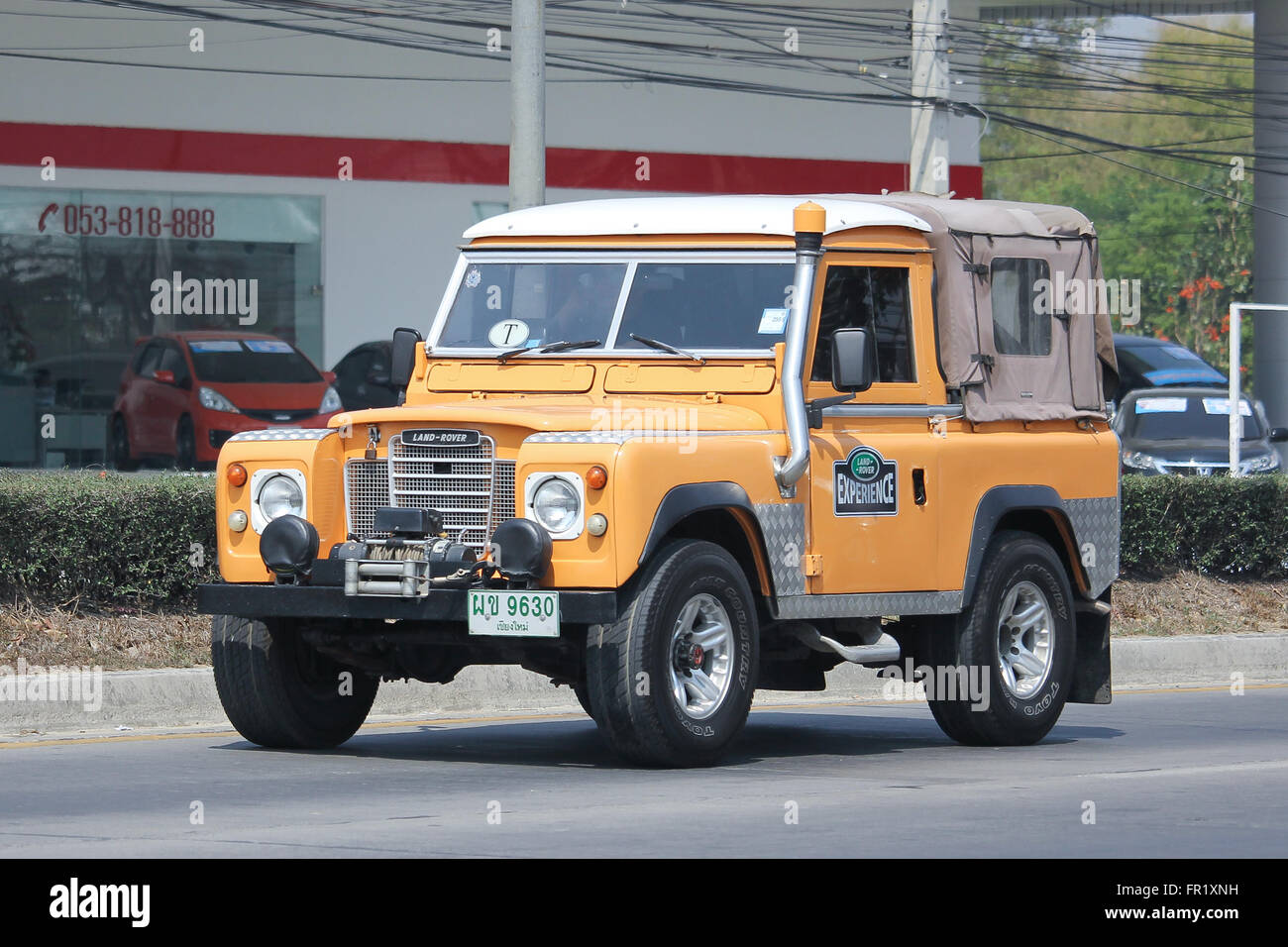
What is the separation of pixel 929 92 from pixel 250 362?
1011cm

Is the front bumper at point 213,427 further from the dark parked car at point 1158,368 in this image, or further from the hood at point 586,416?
the hood at point 586,416

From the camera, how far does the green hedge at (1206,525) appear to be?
1827cm

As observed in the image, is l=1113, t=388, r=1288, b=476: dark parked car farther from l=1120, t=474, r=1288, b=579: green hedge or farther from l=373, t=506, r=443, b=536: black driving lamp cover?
l=373, t=506, r=443, b=536: black driving lamp cover

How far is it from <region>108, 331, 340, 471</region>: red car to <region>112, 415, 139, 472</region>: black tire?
0.02m

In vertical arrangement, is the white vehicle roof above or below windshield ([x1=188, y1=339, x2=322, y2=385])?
above

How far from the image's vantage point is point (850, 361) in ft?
33.7

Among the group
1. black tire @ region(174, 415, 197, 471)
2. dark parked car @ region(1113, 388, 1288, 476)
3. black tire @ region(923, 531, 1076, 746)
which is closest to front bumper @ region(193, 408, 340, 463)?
black tire @ region(174, 415, 197, 471)

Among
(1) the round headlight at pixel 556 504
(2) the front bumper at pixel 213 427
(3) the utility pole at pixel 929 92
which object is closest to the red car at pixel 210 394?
(2) the front bumper at pixel 213 427

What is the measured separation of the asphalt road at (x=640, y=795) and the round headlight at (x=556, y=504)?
110cm

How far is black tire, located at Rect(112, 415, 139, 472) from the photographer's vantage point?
2920cm

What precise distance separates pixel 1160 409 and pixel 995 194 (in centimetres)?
6783

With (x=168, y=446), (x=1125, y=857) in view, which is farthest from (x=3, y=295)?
(x=1125, y=857)

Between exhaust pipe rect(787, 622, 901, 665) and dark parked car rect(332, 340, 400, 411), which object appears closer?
exhaust pipe rect(787, 622, 901, 665)
